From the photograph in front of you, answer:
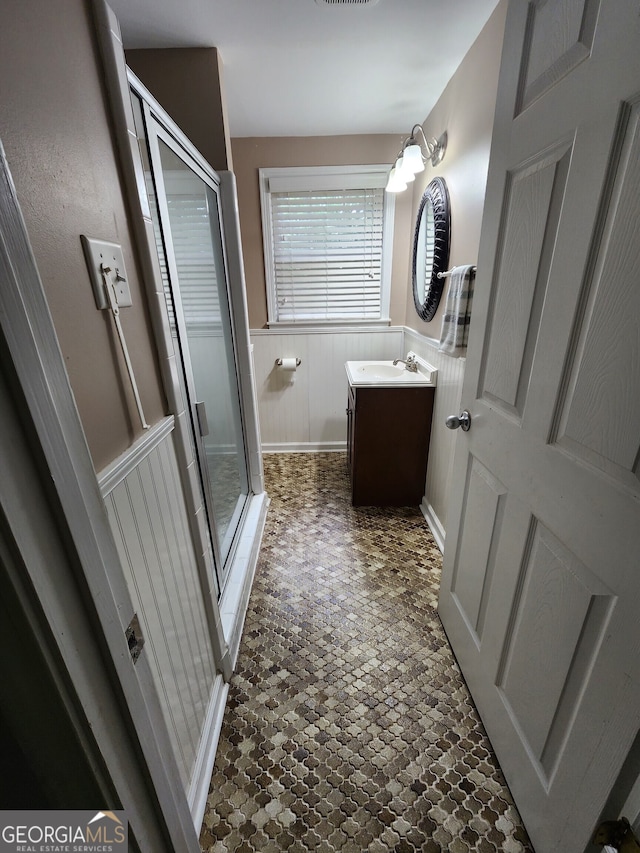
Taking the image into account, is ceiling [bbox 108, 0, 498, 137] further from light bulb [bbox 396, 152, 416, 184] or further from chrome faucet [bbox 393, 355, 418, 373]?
chrome faucet [bbox 393, 355, 418, 373]

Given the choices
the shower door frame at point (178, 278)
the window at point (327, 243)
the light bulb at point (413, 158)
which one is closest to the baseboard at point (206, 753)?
the shower door frame at point (178, 278)

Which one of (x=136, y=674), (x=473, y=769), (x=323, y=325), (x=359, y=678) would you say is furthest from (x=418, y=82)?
(x=473, y=769)

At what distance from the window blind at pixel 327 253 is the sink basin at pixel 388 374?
51 centimetres

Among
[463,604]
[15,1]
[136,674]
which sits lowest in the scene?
[463,604]

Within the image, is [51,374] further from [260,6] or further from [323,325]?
[323,325]

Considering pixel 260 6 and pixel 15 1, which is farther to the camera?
pixel 260 6

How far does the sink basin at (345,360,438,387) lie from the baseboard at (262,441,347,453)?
84 centimetres

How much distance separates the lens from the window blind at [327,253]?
8.62ft

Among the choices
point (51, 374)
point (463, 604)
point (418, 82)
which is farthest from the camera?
point (418, 82)

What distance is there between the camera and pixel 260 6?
135 centimetres

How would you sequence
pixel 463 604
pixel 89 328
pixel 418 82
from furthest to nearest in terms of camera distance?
pixel 418 82 → pixel 463 604 → pixel 89 328

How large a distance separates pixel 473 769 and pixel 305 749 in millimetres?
520

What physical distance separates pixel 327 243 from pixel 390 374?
1114 millimetres

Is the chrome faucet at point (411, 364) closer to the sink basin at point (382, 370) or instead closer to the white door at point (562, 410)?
the sink basin at point (382, 370)
